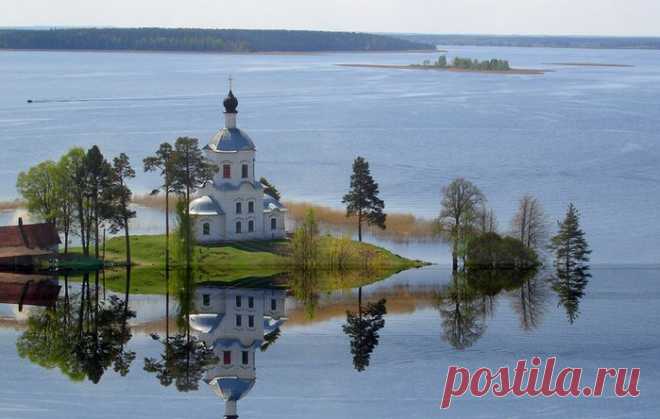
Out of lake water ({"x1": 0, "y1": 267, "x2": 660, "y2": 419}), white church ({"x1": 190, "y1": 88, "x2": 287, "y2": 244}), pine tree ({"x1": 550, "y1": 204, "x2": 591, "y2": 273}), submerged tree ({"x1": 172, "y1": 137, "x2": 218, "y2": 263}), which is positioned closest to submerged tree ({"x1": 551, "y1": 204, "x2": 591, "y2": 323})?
pine tree ({"x1": 550, "y1": 204, "x2": 591, "y2": 273})

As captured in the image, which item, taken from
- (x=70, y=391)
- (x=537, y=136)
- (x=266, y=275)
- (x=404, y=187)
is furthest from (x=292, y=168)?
(x=70, y=391)

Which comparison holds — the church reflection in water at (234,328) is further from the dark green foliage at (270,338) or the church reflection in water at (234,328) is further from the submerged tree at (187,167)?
the submerged tree at (187,167)

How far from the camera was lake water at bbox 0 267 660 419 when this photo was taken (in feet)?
115

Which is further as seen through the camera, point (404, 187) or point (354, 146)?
point (354, 146)

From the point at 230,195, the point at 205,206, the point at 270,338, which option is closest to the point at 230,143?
the point at 230,195

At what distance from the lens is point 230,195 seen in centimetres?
5703

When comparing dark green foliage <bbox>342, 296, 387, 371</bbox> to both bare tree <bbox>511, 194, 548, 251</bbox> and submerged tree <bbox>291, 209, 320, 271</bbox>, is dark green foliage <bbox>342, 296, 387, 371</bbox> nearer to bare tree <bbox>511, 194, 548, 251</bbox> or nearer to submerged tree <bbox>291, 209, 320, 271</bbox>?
submerged tree <bbox>291, 209, 320, 271</bbox>

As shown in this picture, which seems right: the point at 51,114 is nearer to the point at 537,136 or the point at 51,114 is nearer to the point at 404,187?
the point at 537,136

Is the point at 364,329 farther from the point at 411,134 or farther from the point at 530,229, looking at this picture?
the point at 411,134

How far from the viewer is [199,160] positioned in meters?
55.8

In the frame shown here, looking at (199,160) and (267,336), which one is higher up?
(199,160)

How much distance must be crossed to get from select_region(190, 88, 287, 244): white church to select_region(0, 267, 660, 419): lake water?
7.08m

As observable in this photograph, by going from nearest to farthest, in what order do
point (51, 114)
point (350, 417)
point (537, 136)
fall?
point (350, 417), point (537, 136), point (51, 114)

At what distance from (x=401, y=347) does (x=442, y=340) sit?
64.8 inches
